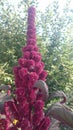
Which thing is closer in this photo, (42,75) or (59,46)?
(42,75)

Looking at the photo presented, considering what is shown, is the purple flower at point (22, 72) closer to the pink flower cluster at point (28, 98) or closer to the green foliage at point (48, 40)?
the pink flower cluster at point (28, 98)

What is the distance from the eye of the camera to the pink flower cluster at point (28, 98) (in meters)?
1.28

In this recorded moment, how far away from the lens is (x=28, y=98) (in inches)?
52.6

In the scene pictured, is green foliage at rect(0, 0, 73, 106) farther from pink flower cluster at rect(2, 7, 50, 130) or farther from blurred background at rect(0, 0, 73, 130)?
pink flower cluster at rect(2, 7, 50, 130)

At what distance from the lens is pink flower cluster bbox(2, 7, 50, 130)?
1.28 meters

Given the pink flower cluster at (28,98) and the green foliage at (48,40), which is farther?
the green foliage at (48,40)

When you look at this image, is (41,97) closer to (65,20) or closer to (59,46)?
(59,46)

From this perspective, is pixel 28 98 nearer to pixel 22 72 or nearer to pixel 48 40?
pixel 22 72

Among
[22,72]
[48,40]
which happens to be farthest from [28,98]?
[48,40]

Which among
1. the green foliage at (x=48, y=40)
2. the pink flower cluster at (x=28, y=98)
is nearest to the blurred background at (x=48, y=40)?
the green foliage at (x=48, y=40)

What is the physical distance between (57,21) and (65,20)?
0.32 m

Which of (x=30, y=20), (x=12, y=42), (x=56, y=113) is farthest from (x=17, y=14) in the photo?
(x=56, y=113)

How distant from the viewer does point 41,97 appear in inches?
53.5

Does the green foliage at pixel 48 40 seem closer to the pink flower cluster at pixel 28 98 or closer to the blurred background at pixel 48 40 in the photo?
the blurred background at pixel 48 40
